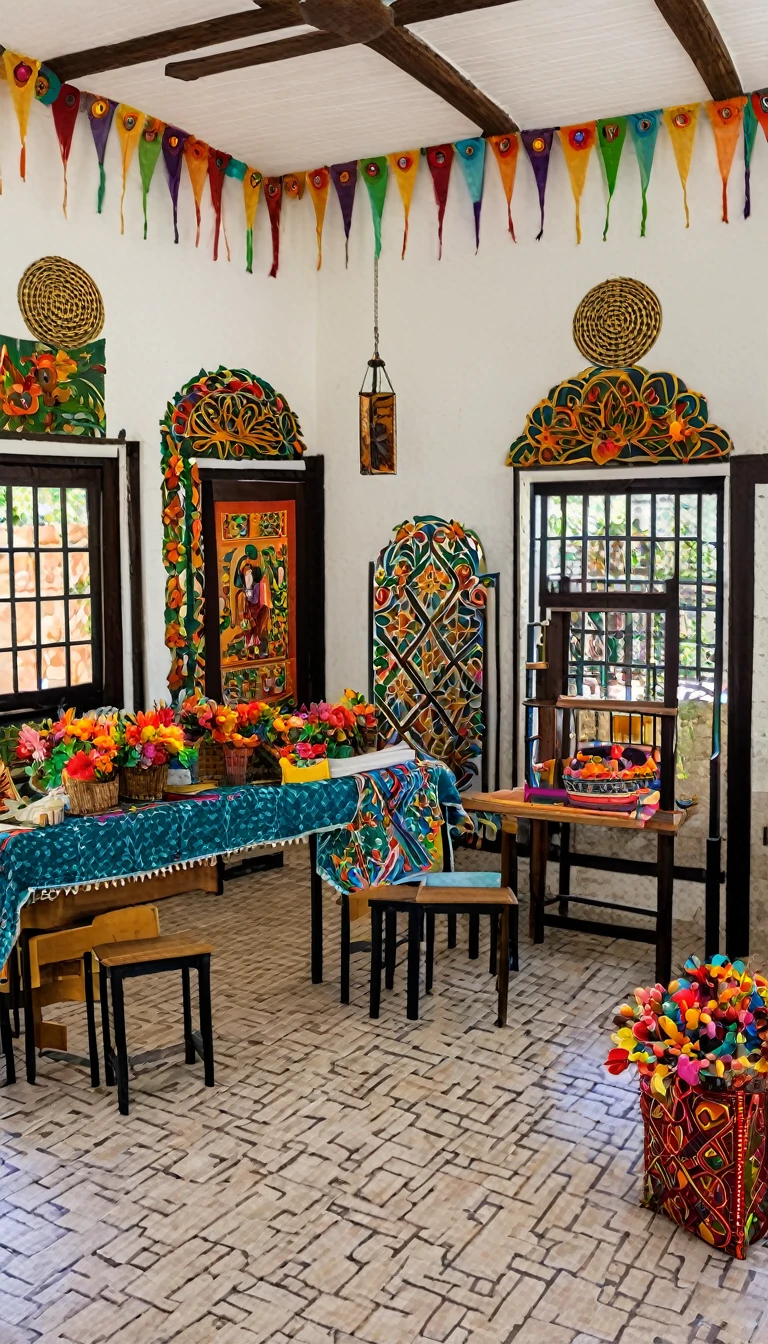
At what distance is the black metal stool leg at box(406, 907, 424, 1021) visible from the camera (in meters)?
5.13

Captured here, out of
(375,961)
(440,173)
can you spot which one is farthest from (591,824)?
(440,173)

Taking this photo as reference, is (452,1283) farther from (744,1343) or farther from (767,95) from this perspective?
(767,95)

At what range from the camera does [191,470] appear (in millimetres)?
6980

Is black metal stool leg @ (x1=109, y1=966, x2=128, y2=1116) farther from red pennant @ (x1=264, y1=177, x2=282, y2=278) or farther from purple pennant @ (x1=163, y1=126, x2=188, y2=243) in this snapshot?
red pennant @ (x1=264, y1=177, x2=282, y2=278)

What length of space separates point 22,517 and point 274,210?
2720 millimetres

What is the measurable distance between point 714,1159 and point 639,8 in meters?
4.44

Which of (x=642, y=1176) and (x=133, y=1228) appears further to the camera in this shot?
(x=642, y=1176)

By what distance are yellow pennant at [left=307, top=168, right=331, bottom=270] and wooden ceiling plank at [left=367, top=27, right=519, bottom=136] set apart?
1.20m

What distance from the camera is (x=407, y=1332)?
130 inches

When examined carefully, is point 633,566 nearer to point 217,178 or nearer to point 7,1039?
point 217,178

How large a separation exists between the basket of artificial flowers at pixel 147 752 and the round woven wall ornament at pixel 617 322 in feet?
10.4

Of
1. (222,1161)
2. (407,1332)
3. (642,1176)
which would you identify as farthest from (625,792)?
(407,1332)

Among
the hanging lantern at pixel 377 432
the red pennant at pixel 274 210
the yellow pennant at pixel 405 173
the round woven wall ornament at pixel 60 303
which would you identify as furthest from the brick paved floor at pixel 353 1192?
the yellow pennant at pixel 405 173

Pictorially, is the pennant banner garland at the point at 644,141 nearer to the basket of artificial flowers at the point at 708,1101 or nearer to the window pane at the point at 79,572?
the window pane at the point at 79,572
